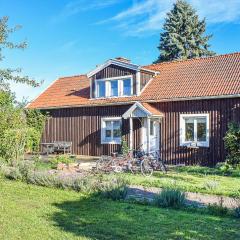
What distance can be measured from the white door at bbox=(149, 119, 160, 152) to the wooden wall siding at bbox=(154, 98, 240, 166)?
45cm

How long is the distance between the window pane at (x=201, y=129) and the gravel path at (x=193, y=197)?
9.09 metres

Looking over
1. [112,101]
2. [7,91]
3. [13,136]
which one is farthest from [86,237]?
[112,101]

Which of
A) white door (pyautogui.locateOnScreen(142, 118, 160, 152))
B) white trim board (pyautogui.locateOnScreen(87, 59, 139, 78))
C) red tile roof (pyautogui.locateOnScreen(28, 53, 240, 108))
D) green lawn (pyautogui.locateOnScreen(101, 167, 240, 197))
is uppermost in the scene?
white trim board (pyautogui.locateOnScreen(87, 59, 139, 78))

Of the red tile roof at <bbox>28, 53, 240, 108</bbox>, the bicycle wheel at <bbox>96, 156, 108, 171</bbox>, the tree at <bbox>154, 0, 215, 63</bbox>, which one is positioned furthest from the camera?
the tree at <bbox>154, 0, 215, 63</bbox>

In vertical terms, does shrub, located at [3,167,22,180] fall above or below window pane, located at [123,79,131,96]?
below

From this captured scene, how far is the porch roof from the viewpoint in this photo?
2314cm

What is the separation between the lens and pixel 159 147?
2389 cm

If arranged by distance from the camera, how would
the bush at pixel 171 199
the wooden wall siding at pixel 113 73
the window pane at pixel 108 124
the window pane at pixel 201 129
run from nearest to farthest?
the bush at pixel 171 199, the window pane at pixel 201 129, the wooden wall siding at pixel 113 73, the window pane at pixel 108 124

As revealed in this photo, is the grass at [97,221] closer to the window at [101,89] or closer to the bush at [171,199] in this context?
the bush at [171,199]

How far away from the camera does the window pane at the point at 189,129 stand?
22.5m

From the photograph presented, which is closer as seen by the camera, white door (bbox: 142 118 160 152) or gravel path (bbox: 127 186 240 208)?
gravel path (bbox: 127 186 240 208)

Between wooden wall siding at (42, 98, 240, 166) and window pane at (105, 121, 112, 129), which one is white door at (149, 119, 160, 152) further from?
window pane at (105, 121, 112, 129)

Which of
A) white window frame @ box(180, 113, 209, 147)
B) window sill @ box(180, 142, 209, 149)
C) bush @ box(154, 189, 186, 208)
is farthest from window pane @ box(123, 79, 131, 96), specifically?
bush @ box(154, 189, 186, 208)

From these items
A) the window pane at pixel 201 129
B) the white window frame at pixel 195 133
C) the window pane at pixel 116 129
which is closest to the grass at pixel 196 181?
the white window frame at pixel 195 133
